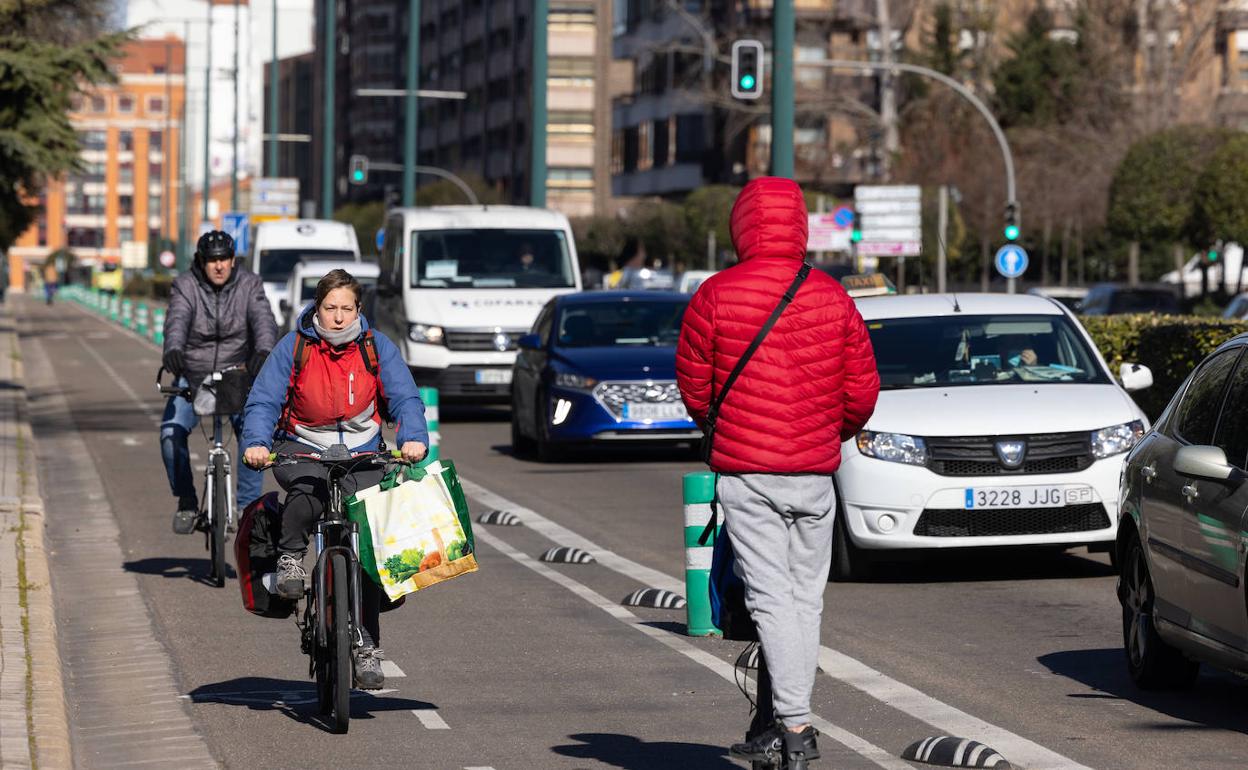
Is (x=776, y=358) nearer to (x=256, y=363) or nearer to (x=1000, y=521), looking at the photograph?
(x=1000, y=521)

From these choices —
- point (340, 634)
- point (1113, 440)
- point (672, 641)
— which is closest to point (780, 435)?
point (340, 634)

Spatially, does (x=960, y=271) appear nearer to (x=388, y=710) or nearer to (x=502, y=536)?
(x=502, y=536)

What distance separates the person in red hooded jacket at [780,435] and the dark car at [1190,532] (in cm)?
187

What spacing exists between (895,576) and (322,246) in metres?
31.5

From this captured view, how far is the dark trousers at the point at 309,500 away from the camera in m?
7.96

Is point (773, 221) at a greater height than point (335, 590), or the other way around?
point (773, 221)

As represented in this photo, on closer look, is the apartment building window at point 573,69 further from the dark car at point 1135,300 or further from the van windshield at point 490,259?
the van windshield at point 490,259

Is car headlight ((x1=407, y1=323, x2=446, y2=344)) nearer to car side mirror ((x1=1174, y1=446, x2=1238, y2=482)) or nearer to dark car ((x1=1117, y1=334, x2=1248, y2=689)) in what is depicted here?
dark car ((x1=1117, y1=334, x2=1248, y2=689))

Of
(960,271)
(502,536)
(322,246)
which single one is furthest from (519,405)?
(960,271)

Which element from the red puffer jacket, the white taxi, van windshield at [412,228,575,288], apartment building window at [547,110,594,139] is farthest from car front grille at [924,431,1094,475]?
apartment building window at [547,110,594,139]

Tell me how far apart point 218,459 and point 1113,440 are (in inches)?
184

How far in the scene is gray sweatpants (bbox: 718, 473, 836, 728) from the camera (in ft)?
21.1

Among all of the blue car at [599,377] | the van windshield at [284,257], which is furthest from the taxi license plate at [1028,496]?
the van windshield at [284,257]

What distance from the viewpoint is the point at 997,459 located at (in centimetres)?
1187
